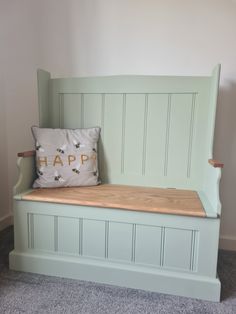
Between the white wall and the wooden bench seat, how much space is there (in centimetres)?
51

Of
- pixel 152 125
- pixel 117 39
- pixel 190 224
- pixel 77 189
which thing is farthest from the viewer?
pixel 117 39

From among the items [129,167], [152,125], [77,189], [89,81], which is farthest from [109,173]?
[89,81]

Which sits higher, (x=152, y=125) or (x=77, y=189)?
(x=152, y=125)

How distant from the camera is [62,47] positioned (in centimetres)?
187

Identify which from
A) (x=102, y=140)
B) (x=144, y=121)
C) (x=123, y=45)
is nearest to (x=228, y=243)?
(x=144, y=121)

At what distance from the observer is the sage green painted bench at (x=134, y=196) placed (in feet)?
4.16

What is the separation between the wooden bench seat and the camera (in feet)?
4.16

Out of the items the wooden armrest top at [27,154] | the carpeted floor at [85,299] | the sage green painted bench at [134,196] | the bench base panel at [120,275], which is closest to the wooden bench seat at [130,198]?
the sage green painted bench at [134,196]

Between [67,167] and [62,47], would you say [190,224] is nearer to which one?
[67,167]

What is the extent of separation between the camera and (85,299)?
4.03 ft

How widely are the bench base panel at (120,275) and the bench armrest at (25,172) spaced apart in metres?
0.39

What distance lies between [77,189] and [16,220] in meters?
0.39

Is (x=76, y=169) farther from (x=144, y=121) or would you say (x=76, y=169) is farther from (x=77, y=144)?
(x=144, y=121)

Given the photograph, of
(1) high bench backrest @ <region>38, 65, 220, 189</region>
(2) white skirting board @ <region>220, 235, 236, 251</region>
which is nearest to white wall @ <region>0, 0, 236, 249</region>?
(2) white skirting board @ <region>220, 235, 236, 251</region>
